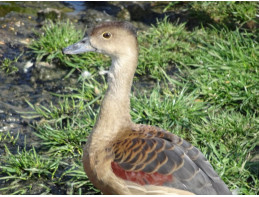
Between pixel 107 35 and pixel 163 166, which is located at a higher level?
pixel 107 35

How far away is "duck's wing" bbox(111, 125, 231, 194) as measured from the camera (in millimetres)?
3357

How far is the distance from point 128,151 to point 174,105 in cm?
136

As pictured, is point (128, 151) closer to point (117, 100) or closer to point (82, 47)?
point (117, 100)

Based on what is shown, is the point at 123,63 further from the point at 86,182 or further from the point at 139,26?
the point at 139,26

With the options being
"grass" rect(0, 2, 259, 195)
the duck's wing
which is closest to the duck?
the duck's wing

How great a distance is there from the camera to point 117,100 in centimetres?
374

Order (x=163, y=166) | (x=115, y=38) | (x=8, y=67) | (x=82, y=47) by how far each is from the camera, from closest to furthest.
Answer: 1. (x=163, y=166)
2. (x=115, y=38)
3. (x=82, y=47)
4. (x=8, y=67)

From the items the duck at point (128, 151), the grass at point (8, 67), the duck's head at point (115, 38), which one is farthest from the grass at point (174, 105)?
the duck's head at point (115, 38)

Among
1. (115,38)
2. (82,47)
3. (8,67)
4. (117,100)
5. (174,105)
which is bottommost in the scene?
(8,67)

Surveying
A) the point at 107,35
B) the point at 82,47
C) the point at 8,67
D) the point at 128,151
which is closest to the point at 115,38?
the point at 107,35

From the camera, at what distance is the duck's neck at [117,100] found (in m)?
3.69

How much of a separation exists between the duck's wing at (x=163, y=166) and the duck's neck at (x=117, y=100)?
18 centimetres

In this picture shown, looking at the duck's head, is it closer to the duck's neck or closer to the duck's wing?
the duck's neck

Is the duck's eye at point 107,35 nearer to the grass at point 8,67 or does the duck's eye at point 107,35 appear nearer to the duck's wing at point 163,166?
the duck's wing at point 163,166
